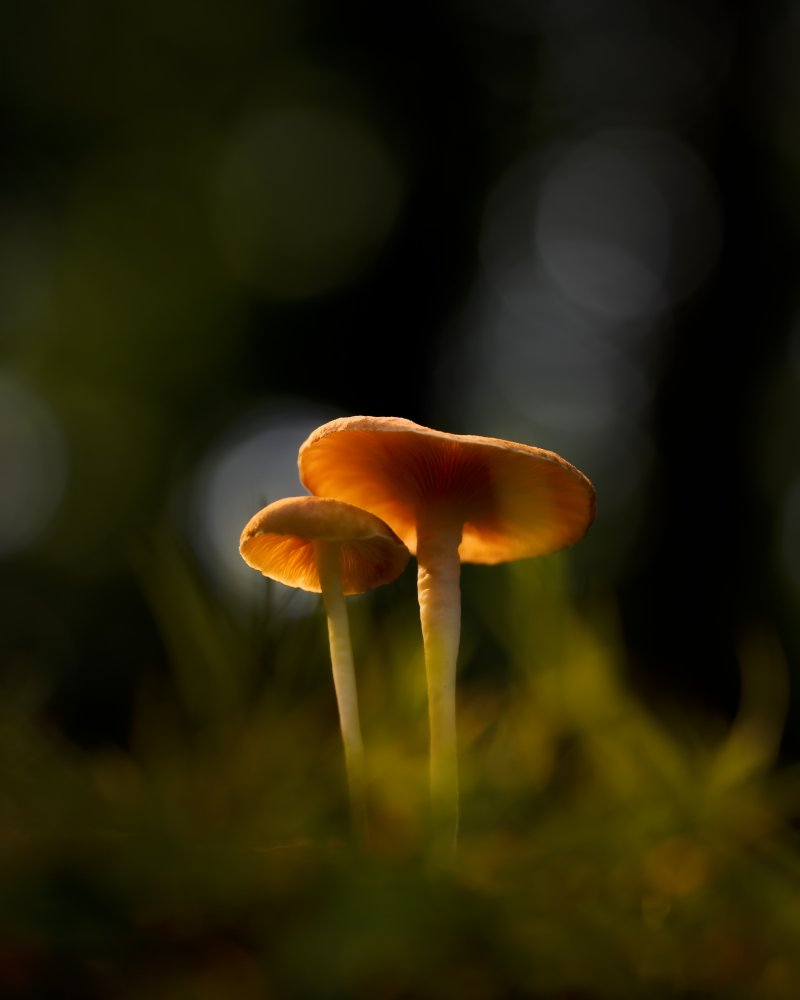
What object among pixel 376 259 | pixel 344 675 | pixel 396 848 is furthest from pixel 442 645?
pixel 376 259

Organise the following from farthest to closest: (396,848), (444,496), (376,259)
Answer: (376,259) → (444,496) → (396,848)

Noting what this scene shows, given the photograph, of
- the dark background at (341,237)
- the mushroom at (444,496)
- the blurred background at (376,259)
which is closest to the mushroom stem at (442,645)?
the mushroom at (444,496)

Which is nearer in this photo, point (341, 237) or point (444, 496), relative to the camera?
point (444, 496)

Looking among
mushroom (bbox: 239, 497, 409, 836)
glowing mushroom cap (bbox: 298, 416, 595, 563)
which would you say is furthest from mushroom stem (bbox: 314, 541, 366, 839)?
glowing mushroom cap (bbox: 298, 416, 595, 563)

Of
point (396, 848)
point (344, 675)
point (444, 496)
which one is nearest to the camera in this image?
point (396, 848)

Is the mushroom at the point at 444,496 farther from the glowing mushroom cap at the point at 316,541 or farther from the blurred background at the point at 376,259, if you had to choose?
the blurred background at the point at 376,259

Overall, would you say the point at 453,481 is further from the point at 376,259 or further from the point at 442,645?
the point at 376,259
